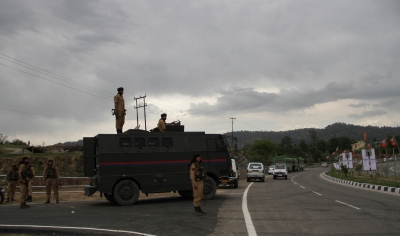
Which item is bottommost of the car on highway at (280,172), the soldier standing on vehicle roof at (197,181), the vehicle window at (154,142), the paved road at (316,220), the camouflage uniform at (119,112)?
the car on highway at (280,172)

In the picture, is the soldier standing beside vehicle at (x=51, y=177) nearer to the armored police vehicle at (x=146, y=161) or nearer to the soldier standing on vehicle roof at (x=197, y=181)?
the armored police vehicle at (x=146, y=161)

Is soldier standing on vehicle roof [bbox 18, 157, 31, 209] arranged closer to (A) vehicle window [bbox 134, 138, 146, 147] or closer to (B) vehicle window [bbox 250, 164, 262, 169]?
(A) vehicle window [bbox 134, 138, 146, 147]

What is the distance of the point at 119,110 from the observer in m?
15.5

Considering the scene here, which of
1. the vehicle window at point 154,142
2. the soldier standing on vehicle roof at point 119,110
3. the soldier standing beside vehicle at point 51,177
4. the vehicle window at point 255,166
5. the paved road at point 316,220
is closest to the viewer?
the paved road at point 316,220

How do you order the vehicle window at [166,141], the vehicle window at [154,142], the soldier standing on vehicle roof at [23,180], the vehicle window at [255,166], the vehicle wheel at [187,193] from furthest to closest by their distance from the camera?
the vehicle window at [255,166] < the vehicle wheel at [187,193] < the vehicle window at [166,141] < the vehicle window at [154,142] < the soldier standing on vehicle roof at [23,180]

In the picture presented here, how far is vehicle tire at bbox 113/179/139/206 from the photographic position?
13969 mm

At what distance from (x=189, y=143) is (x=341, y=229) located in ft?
26.1

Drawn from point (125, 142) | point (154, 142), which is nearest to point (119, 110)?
point (125, 142)

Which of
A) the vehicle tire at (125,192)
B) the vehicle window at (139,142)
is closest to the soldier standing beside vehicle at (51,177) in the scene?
the vehicle tire at (125,192)

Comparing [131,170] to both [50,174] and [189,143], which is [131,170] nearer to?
[189,143]

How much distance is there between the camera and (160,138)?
14.8m

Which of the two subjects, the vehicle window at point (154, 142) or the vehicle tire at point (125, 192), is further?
the vehicle window at point (154, 142)

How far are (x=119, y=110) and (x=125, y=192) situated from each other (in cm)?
346

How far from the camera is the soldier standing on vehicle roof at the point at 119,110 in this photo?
1543 cm
